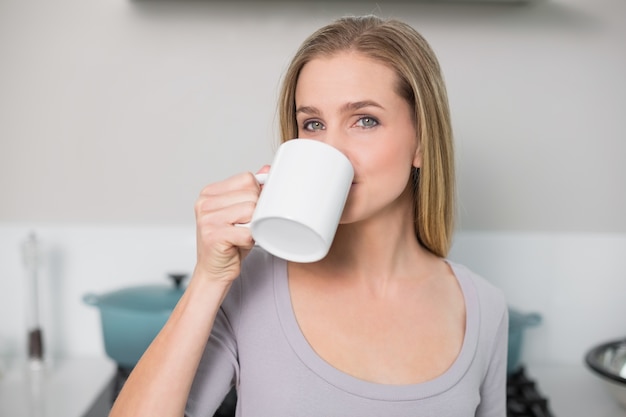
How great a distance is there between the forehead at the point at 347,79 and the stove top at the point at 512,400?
70 cm

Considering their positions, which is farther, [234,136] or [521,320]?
[234,136]

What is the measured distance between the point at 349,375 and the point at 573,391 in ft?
2.65

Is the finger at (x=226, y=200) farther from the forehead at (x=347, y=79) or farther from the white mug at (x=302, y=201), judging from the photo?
the forehead at (x=347, y=79)

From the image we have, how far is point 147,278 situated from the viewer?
5.53ft

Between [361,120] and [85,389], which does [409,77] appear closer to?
[361,120]

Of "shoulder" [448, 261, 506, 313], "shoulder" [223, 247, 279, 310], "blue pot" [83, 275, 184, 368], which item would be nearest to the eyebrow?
"shoulder" [223, 247, 279, 310]

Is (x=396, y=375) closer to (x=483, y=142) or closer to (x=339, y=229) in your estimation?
(x=339, y=229)

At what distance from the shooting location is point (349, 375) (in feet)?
3.16

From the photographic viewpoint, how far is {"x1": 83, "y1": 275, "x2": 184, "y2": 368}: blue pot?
1.44 m

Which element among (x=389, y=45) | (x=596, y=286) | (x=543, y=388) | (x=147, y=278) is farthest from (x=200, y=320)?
(x=596, y=286)

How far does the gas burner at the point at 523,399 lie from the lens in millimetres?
1359

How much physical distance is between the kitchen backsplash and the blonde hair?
1.99ft

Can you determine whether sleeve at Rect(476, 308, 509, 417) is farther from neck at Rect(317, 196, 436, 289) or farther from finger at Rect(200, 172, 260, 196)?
finger at Rect(200, 172, 260, 196)

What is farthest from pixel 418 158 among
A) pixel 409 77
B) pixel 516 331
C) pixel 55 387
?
pixel 55 387
